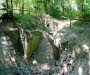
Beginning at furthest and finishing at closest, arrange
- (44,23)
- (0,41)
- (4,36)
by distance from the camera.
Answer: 1. (44,23)
2. (4,36)
3. (0,41)

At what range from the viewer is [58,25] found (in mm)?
13172

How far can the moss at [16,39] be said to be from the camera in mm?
8445

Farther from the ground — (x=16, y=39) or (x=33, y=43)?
(x=16, y=39)

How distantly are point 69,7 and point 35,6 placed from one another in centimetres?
441

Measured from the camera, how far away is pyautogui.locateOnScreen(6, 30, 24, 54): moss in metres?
8.45

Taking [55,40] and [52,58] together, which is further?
[55,40]

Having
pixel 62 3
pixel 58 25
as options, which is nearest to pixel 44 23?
pixel 58 25

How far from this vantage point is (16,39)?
8.77m

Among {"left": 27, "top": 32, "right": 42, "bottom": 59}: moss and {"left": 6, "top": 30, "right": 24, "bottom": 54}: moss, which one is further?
{"left": 27, "top": 32, "right": 42, "bottom": 59}: moss

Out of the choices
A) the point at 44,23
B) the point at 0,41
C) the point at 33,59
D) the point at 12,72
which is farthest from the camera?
the point at 44,23

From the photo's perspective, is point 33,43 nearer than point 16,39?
No

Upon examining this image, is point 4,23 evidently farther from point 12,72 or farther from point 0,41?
point 12,72

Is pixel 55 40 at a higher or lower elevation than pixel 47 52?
higher

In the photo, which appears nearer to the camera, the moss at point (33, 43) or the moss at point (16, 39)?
the moss at point (16, 39)
